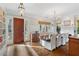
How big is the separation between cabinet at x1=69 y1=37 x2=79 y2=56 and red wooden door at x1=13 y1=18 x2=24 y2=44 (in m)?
0.93

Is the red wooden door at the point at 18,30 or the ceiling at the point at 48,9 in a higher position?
the ceiling at the point at 48,9

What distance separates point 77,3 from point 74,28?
0.47 m

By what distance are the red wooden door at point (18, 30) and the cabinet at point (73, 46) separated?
0.93 metres

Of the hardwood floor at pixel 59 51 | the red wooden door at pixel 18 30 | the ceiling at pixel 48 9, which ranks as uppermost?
the ceiling at pixel 48 9

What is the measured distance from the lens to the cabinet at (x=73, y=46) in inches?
79.7

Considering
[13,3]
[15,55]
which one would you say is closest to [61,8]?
[13,3]

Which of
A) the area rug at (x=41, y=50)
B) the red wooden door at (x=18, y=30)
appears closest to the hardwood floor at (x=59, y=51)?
the area rug at (x=41, y=50)

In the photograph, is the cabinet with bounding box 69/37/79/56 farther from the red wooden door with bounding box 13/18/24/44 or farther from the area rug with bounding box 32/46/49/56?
the red wooden door with bounding box 13/18/24/44

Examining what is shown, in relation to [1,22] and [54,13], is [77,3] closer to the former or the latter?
[54,13]

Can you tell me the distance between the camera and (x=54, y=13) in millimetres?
2053

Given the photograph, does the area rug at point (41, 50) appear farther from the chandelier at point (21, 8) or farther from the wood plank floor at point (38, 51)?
the chandelier at point (21, 8)

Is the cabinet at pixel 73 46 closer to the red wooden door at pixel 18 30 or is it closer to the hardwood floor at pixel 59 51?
the hardwood floor at pixel 59 51

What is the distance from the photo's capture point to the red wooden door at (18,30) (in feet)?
6.57

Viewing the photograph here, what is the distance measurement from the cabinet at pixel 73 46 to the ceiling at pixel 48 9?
0.49 m
